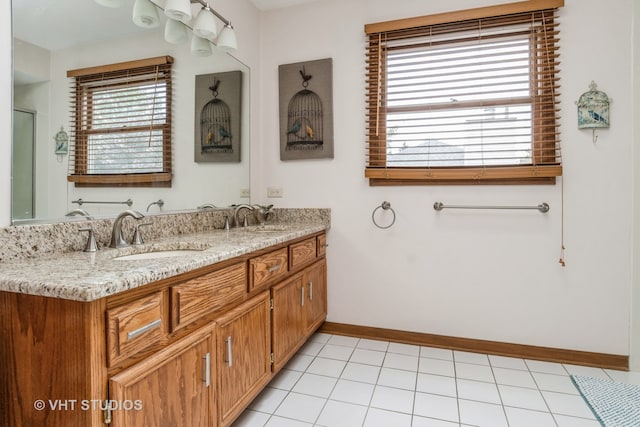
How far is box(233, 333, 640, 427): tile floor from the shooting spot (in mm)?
1661

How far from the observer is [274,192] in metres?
2.84

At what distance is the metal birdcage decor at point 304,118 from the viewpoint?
268 cm

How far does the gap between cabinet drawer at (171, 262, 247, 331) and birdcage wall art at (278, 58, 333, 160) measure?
1.36m

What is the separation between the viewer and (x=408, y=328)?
2545 mm

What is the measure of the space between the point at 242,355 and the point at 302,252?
0.82m

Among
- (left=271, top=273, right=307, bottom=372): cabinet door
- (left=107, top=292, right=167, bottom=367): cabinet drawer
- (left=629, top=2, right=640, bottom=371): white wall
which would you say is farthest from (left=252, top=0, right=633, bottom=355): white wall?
(left=107, top=292, right=167, bottom=367): cabinet drawer

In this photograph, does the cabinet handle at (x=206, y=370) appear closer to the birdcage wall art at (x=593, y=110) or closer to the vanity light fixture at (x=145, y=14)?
the vanity light fixture at (x=145, y=14)

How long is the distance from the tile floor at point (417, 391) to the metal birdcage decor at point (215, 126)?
1.48 m

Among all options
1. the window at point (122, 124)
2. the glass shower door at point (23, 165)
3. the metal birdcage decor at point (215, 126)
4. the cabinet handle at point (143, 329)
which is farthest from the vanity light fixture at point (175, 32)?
the cabinet handle at point (143, 329)

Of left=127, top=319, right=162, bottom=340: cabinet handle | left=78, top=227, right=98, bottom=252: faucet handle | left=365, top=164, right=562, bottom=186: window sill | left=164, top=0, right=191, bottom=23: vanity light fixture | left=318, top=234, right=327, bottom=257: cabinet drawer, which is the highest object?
left=164, top=0, right=191, bottom=23: vanity light fixture

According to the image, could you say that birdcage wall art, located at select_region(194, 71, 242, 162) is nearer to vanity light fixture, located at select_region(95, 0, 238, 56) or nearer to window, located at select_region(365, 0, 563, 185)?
vanity light fixture, located at select_region(95, 0, 238, 56)

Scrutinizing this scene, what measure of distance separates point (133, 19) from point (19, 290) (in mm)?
1375

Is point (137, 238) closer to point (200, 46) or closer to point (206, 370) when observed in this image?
point (206, 370)

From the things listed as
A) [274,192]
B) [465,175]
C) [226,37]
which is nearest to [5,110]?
[226,37]
